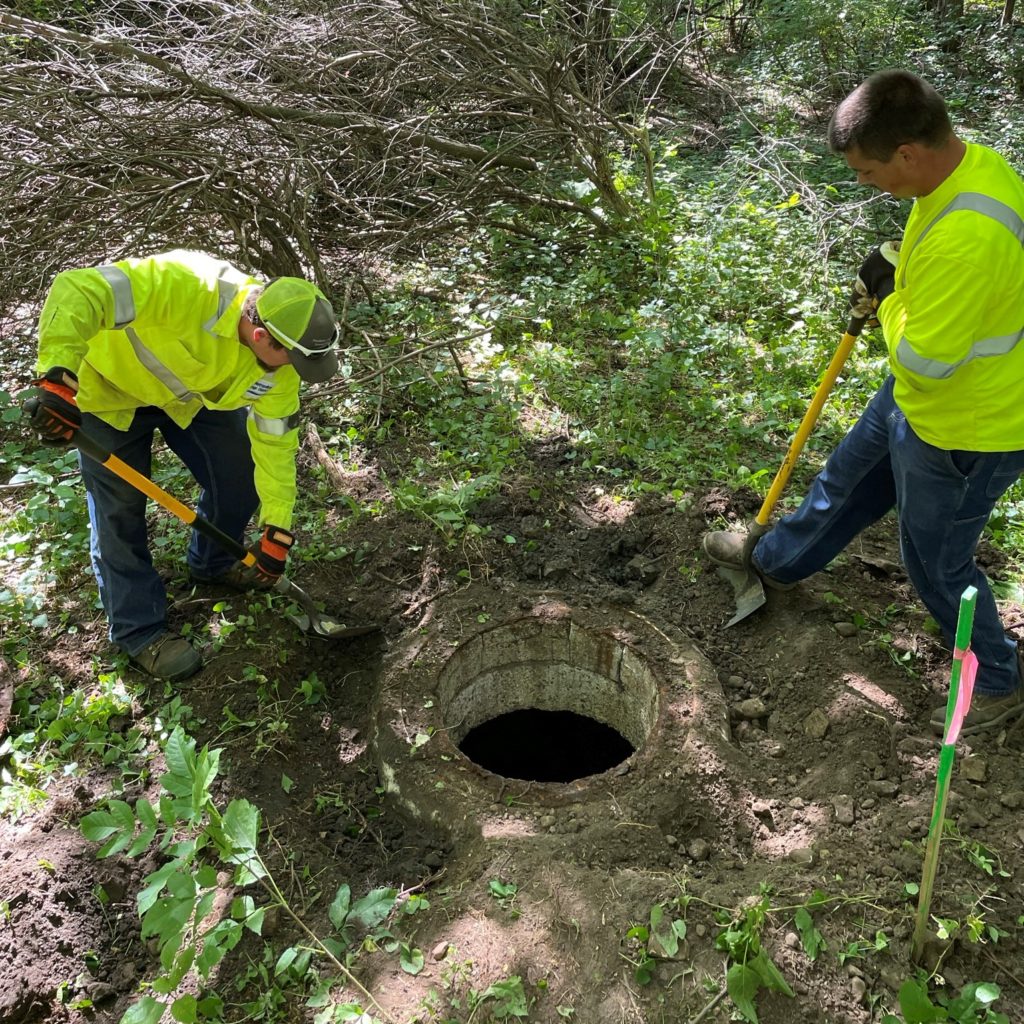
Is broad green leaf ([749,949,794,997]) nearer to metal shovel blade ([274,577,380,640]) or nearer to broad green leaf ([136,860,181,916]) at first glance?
broad green leaf ([136,860,181,916])

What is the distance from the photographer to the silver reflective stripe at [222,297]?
2.78 meters

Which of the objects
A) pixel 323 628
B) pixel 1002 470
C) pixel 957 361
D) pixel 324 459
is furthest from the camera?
Result: pixel 324 459

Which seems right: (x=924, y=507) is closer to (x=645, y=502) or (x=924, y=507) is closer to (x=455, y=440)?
(x=645, y=502)

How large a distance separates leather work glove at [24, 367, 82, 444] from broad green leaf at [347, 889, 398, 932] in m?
1.69

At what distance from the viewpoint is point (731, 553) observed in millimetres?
3379

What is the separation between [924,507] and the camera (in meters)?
2.47

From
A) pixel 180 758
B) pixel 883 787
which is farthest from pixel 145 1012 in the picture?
pixel 883 787

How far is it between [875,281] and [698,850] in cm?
196

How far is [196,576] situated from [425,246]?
366cm

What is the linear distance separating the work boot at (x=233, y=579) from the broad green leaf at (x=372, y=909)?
1484 millimetres

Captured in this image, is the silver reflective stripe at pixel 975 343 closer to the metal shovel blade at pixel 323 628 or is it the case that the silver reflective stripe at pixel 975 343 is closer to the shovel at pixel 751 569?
the shovel at pixel 751 569

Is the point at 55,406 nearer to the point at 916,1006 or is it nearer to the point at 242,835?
the point at 242,835

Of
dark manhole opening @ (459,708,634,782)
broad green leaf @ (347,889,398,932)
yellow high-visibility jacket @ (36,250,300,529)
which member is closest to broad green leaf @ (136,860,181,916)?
broad green leaf @ (347,889,398,932)

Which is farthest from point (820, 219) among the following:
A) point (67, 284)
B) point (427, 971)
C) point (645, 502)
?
point (427, 971)
